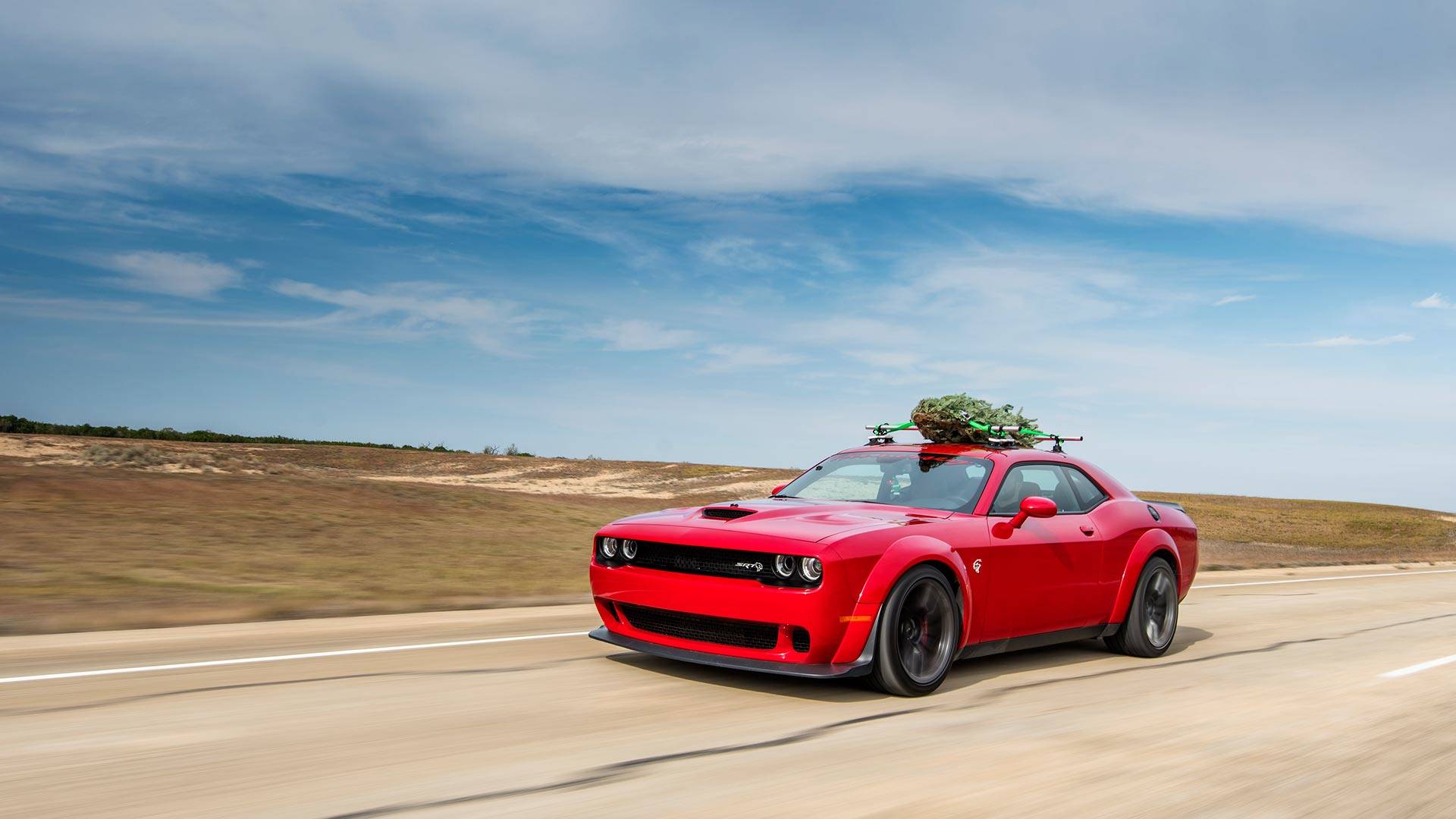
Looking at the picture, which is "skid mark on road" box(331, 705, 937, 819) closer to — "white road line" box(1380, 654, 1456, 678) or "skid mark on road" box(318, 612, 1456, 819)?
"skid mark on road" box(318, 612, 1456, 819)

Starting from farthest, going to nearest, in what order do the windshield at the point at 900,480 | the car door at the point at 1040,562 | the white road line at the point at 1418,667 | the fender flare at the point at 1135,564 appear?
the fender flare at the point at 1135,564 → the white road line at the point at 1418,667 → the windshield at the point at 900,480 → the car door at the point at 1040,562

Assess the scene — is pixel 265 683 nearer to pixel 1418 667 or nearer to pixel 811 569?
pixel 811 569

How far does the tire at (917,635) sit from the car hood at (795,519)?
37 centimetres

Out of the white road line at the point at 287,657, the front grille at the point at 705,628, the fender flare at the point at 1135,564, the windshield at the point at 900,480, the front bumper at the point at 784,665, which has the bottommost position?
the white road line at the point at 287,657

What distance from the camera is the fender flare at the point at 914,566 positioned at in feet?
19.3

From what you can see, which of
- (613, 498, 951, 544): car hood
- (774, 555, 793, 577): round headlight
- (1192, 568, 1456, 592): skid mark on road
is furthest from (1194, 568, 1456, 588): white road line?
(774, 555, 793, 577): round headlight

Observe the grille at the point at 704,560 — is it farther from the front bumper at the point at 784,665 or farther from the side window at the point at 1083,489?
the side window at the point at 1083,489

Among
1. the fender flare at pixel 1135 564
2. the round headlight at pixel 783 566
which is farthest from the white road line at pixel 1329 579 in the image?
the round headlight at pixel 783 566

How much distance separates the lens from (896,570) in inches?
235

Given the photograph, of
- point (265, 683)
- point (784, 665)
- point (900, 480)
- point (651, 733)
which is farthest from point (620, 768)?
point (900, 480)

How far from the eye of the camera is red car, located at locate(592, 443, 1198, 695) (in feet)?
19.1

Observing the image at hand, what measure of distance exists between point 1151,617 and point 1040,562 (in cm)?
168

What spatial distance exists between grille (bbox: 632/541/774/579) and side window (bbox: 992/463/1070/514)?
1.82 meters

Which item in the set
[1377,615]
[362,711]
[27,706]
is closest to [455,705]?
[362,711]
